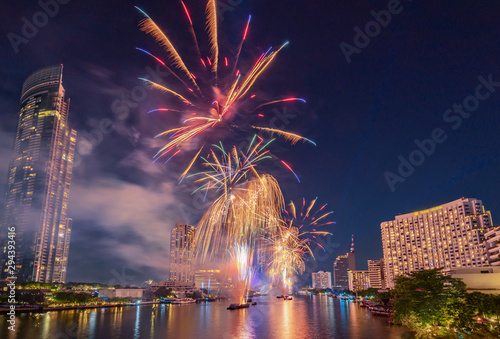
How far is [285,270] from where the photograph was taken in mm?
94875

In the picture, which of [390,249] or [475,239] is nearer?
[475,239]

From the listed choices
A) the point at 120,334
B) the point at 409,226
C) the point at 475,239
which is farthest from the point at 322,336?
the point at 409,226

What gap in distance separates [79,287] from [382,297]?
155 meters

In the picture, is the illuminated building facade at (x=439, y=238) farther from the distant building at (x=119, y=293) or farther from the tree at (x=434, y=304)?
the distant building at (x=119, y=293)

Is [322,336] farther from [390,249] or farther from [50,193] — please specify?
[50,193]

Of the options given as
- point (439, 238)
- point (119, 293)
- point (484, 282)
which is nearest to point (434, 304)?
point (484, 282)

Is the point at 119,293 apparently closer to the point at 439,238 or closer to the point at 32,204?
the point at 32,204

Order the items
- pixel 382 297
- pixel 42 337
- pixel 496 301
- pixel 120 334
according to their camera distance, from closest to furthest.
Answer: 1. pixel 496 301
2. pixel 42 337
3. pixel 120 334
4. pixel 382 297

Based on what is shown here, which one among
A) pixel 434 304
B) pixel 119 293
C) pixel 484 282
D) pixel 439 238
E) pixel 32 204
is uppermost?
pixel 32 204

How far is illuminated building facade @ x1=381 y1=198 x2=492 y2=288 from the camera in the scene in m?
157

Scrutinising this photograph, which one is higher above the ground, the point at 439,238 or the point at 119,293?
the point at 439,238

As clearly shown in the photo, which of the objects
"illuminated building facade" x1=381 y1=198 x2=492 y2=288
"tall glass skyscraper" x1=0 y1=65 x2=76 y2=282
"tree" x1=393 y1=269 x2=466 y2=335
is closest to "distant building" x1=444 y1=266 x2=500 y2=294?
"tree" x1=393 y1=269 x2=466 y2=335

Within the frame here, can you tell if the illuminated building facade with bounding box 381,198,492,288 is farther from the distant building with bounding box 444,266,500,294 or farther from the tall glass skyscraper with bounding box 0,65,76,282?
the tall glass skyscraper with bounding box 0,65,76,282

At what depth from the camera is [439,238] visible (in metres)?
171
